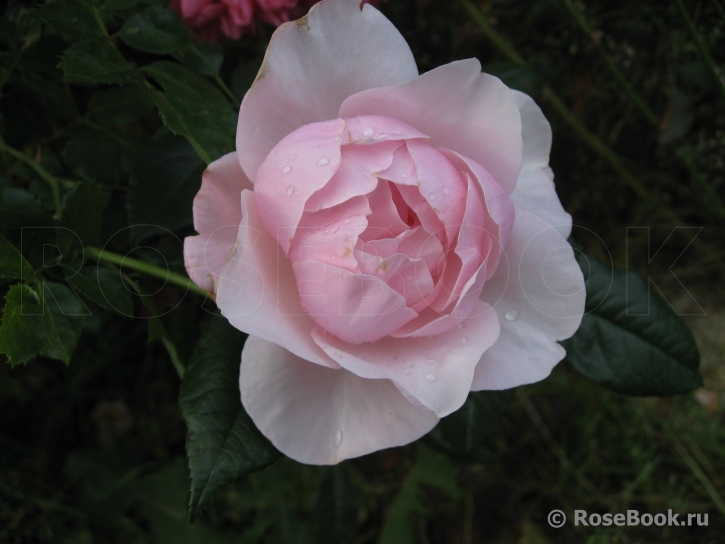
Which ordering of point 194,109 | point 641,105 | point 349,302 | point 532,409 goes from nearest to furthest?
point 349,302 < point 194,109 < point 641,105 < point 532,409

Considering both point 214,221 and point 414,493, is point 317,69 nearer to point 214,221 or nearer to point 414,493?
point 214,221

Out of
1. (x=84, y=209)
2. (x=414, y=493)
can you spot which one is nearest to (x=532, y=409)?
(x=414, y=493)

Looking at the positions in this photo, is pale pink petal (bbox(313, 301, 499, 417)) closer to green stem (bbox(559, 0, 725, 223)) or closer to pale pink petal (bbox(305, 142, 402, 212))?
pale pink petal (bbox(305, 142, 402, 212))

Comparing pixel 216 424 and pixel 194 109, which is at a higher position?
pixel 194 109

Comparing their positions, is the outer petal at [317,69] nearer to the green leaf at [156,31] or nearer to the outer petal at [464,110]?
the outer petal at [464,110]

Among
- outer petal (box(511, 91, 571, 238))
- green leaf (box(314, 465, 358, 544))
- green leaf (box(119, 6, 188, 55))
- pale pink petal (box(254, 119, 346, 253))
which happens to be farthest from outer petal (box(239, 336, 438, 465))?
green leaf (box(314, 465, 358, 544))
